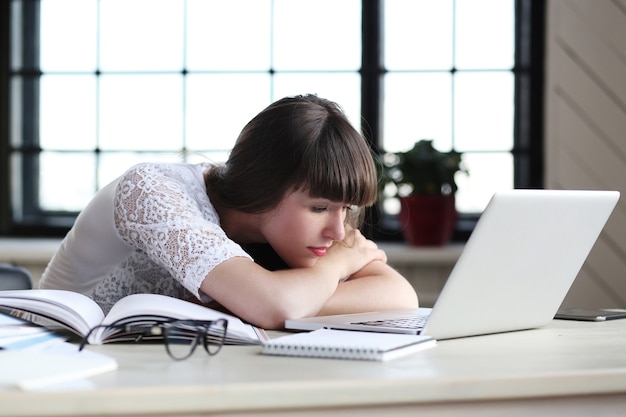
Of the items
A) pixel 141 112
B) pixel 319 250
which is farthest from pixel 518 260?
pixel 141 112

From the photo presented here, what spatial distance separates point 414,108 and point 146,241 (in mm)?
1992

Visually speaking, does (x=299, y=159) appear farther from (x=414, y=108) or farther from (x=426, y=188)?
(x=414, y=108)

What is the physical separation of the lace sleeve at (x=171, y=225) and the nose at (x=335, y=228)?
0.17 meters

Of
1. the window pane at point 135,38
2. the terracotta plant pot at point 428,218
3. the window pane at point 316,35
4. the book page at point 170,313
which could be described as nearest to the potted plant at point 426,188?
the terracotta plant pot at point 428,218

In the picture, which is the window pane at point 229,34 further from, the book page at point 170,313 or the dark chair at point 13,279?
the book page at point 170,313

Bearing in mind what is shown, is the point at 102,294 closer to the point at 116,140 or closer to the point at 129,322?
the point at 129,322

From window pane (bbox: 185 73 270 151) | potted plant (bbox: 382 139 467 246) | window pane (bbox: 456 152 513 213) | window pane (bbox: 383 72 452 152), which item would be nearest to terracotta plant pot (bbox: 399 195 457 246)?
potted plant (bbox: 382 139 467 246)

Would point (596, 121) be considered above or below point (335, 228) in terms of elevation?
above

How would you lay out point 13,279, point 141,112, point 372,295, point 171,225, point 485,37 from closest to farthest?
1. point 171,225
2. point 372,295
3. point 13,279
4. point 485,37
5. point 141,112

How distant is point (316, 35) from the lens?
→ 3.40 metres

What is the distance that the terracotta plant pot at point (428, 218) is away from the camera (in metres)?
3.10

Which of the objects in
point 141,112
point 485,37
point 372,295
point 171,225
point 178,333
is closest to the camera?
point 178,333

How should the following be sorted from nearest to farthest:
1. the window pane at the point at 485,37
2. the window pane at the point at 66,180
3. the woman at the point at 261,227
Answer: the woman at the point at 261,227, the window pane at the point at 485,37, the window pane at the point at 66,180

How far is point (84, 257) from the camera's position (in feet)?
6.21
